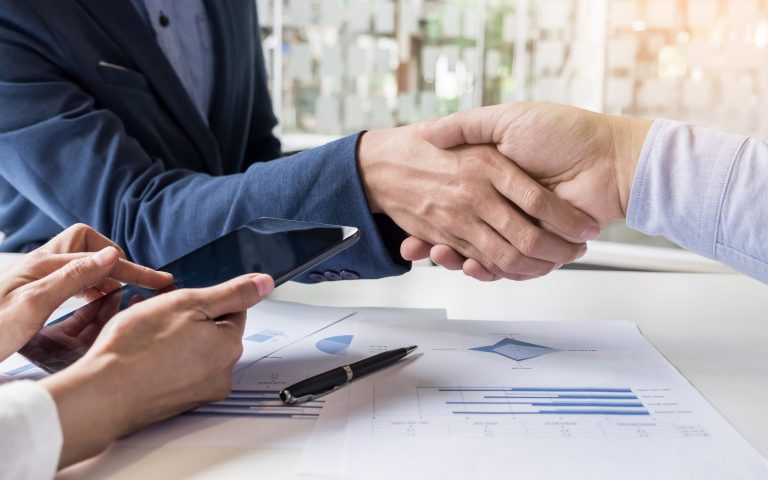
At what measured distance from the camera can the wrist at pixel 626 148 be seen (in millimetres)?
836

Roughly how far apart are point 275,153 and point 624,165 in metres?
0.93

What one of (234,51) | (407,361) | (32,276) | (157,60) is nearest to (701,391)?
(407,361)

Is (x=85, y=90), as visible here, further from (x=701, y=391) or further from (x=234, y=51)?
(x=701, y=391)

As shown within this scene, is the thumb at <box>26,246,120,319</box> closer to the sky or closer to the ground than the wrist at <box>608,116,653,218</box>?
closer to the ground

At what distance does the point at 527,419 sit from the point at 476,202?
426mm

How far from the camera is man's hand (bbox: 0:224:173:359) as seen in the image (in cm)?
62

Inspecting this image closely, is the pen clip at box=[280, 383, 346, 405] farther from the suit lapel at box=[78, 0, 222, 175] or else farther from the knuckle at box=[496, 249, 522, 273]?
the suit lapel at box=[78, 0, 222, 175]

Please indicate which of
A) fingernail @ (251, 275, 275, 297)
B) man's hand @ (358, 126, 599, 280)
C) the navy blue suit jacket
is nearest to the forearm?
man's hand @ (358, 126, 599, 280)

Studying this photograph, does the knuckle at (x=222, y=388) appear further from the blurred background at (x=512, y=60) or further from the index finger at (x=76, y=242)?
the blurred background at (x=512, y=60)

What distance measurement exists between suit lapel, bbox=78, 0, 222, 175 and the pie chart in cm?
63

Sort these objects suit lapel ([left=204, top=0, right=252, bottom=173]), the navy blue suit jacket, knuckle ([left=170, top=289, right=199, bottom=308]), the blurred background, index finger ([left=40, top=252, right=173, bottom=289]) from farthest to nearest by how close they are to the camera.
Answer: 1. the blurred background
2. suit lapel ([left=204, top=0, right=252, bottom=173])
3. the navy blue suit jacket
4. index finger ([left=40, top=252, right=173, bottom=289])
5. knuckle ([left=170, top=289, right=199, bottom=308])

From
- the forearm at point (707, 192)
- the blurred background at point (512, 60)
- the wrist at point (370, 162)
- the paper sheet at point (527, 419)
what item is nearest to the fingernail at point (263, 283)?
the paper sheet at point (527, 419)

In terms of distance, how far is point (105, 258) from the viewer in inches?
25.9

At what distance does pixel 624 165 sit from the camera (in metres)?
0.85
